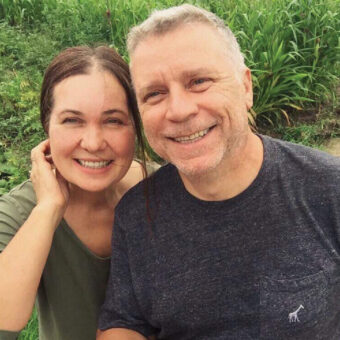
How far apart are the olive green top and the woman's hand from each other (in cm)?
8

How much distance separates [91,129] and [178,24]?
56 centimetres

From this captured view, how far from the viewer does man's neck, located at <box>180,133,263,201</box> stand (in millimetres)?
1692

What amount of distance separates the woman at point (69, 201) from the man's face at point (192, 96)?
0.28 meters

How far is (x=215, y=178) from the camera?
169 cm

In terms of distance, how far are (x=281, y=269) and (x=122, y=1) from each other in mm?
4073

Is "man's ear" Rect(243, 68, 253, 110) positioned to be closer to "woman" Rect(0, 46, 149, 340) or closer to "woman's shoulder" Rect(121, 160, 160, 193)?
"woman" Rect(0, 46, 149, 340)

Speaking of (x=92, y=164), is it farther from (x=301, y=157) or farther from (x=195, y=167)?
(x=301, y=157)

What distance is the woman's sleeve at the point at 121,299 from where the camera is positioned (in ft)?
6.00

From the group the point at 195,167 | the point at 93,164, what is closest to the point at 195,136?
the point at 195,167

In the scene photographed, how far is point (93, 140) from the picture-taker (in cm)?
181

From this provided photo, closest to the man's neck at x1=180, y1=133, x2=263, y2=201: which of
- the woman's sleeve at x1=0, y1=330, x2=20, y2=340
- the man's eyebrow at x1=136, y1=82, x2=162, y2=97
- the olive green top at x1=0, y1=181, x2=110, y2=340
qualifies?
the man's eyebrow at x1=136, y1=82, x2=162, y2=97

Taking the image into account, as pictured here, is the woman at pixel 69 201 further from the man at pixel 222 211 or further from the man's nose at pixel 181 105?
the man's nose at pixel 181 105

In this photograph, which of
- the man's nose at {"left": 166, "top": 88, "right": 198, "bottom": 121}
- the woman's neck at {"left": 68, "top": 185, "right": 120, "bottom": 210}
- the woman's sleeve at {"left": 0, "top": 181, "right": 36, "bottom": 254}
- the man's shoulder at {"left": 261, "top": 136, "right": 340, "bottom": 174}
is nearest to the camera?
the man's nose at {"left": 166, "top": 88, "right": 198, "bottom": 121}

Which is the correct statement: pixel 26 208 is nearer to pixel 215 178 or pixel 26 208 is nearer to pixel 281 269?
pixel 215 178
